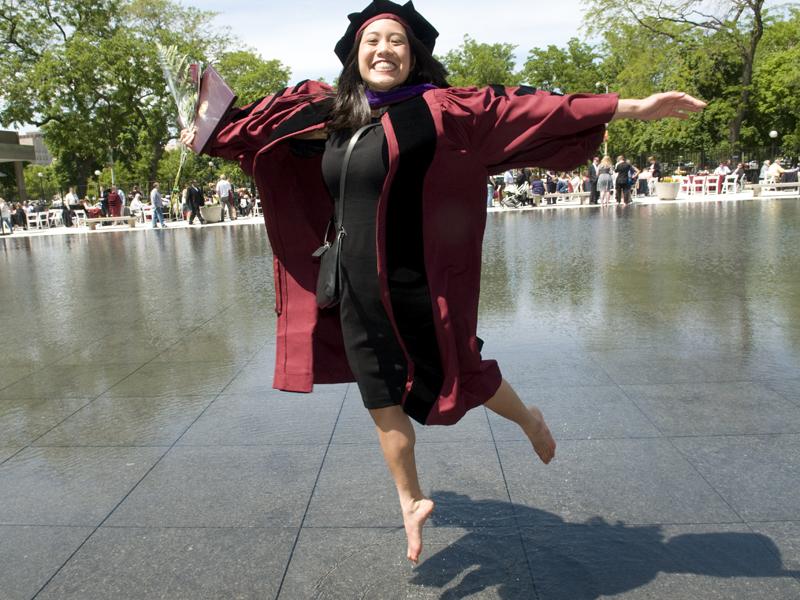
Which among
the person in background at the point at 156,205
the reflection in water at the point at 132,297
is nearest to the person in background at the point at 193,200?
the person in background at the point at 156,205

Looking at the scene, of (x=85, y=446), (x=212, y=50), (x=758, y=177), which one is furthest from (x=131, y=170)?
(x=85, y=446)

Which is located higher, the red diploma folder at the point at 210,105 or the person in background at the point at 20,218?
the red diploma folder at the point at 210,105

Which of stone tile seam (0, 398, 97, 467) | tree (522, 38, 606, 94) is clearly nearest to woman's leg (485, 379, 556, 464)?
stone tile seam (0, 398, 97, 467)

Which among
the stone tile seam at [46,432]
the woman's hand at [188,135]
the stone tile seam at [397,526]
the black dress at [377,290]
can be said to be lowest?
the stone tile seam at [397,526]

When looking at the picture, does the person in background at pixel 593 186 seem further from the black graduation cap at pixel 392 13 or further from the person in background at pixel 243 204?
the black graduation cap at pixel 392 13

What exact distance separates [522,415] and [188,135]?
165 centimetres

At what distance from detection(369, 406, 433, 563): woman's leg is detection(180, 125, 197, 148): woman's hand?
1.26 m

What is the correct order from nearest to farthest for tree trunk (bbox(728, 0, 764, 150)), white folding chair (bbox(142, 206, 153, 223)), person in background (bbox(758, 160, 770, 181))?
white folding chair (bbox(142, 206, 153, 223))
tree trunk (bbox(728, 0, 764, 150))
person in background (bbox(758, 160, 770, 181))

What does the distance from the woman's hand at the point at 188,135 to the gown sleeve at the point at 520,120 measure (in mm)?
996

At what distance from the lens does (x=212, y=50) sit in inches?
1740

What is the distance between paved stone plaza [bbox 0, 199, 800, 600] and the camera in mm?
2555

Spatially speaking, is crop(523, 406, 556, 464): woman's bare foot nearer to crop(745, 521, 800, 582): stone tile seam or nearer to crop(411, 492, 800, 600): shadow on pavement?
crop(411, 492, 800, 600): shadow on pavement

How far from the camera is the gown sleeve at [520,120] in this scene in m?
2.41

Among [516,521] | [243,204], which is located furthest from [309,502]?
[243,204]
